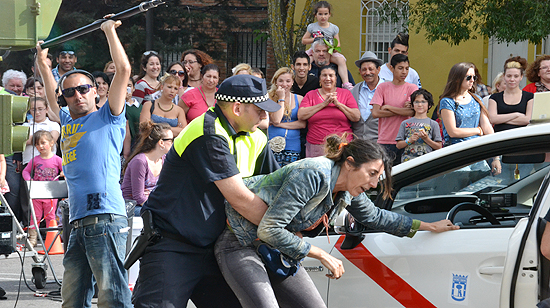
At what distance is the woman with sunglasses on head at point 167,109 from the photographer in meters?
7.42

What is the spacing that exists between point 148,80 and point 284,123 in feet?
7.12

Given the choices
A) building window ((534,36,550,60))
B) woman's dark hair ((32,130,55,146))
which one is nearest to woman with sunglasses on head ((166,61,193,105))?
woman's dark hair ((32,130,55,146))

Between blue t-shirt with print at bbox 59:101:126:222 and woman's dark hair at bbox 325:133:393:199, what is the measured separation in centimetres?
145

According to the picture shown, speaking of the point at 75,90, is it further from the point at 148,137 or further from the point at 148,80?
the point at 148,80

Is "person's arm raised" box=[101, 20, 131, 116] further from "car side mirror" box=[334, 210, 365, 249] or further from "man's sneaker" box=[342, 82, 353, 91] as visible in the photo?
"man's sneaker" box=[342, 82, 353, 91]

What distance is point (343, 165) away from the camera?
2887 millimetres

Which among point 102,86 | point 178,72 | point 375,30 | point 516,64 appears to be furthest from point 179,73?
point 375,30

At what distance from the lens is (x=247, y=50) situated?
1716 centimetres

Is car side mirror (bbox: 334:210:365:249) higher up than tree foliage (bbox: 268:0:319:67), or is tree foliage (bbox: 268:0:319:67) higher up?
tree foliage (bbox: 268:0:319:67)

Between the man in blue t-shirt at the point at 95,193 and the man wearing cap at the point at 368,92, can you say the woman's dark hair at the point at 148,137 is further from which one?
the man wearing cap at the point at 368,92

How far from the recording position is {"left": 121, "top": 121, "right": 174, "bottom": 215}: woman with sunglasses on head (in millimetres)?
5441

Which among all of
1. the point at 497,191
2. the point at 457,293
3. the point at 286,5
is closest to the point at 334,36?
the point at 286,5

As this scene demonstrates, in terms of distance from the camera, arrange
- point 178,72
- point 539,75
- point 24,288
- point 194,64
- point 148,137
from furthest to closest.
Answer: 1. point 194,64
2. point 178,72
3. point 539,75
4. point 24,288
5. point 148,137

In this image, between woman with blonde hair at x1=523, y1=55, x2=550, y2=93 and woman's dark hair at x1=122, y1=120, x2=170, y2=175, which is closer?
woman's dark hair at x1=122, y1=120, x2=170, y2=175
